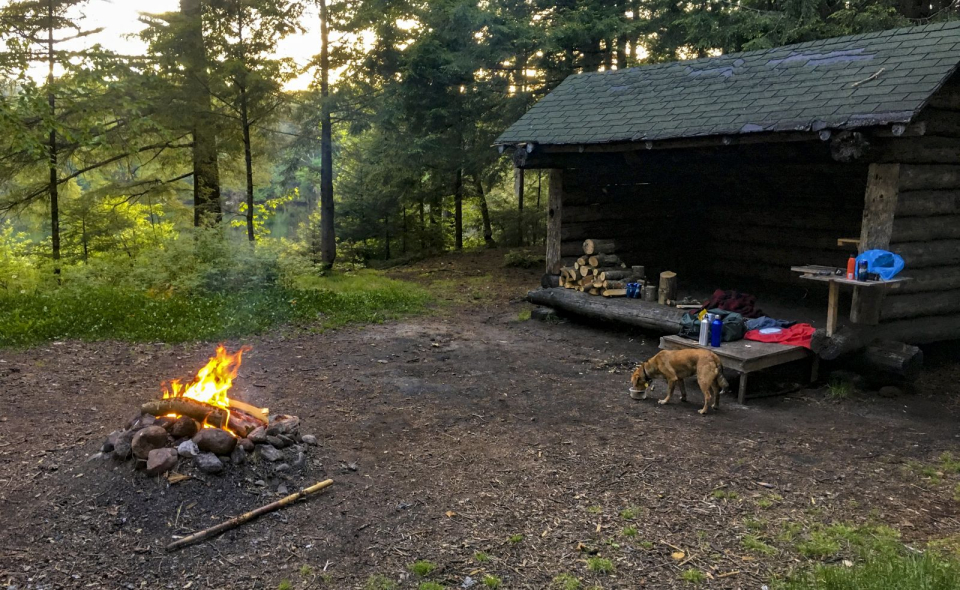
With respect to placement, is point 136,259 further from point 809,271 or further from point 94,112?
point 809,271

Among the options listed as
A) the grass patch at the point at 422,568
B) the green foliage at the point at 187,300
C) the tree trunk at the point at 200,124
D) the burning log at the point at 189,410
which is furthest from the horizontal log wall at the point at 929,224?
the tree trunk at the point at 200,124

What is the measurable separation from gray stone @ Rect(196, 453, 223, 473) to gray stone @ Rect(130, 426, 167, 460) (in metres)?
0.29

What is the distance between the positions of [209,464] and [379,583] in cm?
153

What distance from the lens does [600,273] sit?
32.6ft

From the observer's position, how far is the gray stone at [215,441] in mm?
4254

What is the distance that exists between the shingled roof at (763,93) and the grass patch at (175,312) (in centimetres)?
393

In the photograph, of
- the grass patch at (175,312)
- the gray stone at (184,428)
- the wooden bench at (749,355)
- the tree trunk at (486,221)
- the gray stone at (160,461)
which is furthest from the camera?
the tree trunk at (486,221)

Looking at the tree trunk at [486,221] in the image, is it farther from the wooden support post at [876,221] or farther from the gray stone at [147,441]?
the gray stone at [147,441]

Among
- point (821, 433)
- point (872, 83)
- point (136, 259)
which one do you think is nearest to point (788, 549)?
point (821, 433)

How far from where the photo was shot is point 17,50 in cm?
1127

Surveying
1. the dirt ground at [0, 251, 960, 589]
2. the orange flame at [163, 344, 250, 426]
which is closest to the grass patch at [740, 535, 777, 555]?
the dirt ground at [0, 251, 960, 589]

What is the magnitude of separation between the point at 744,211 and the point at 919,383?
498 centimetres

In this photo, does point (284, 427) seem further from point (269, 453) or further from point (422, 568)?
point (422, 568)

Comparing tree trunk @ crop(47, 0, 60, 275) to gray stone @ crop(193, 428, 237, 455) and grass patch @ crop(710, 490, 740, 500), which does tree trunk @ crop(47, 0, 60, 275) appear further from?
grass patch @ crop(710, 490, 740, 500)
